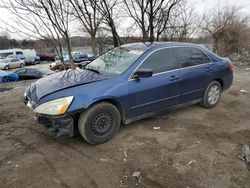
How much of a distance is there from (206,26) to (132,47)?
1485cm

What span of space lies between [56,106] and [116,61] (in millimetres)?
1484

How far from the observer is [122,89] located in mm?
3176

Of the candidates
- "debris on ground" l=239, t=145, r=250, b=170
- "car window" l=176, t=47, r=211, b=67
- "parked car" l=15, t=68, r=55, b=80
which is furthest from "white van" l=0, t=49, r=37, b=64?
"debris on ground" l=239, t=145, r=250, b=170

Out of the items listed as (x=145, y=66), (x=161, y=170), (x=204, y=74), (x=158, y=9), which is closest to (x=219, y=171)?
(x=161, y=170)

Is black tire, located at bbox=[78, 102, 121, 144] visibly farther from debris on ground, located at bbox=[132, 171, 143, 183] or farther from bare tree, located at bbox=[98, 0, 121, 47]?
bare tree, located at bbox=[98, 0, 121, 47]

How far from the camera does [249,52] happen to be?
15.2 meters

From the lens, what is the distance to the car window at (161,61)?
140 inches

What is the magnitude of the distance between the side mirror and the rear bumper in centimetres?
121

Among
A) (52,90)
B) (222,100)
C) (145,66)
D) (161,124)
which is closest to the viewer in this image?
(52,90)

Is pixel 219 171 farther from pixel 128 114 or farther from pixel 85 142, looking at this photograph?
pixel 85 142

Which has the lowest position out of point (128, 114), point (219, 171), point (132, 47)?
point (219, 171)

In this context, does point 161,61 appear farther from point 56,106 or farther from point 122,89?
point 56,106

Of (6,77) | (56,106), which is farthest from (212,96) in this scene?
(6,77)

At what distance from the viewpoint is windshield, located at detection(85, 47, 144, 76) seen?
11.4 ft
